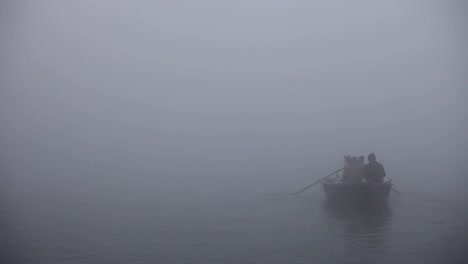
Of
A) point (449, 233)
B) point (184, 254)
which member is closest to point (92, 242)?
point (184, 254)

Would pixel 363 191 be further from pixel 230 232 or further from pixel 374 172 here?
pixel 230 232

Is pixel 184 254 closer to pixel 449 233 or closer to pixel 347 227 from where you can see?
pixel 347 227

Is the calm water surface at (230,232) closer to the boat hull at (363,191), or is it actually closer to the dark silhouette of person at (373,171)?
the boat hull at (363,191)

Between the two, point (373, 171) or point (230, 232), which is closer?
point (230, 232)

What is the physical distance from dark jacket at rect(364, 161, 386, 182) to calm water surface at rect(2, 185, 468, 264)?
1.79ft

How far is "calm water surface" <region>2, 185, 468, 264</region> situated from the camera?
19.6 ft

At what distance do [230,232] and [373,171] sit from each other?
118 inches

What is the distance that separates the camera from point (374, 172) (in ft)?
31.8

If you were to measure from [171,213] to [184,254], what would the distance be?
449 centimetres

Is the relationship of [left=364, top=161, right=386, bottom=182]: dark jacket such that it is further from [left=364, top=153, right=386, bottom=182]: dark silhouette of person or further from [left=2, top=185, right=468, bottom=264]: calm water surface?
[left=2, top=185, right=468, bottom=264]: calm water surface

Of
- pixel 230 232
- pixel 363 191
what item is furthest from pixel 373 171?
pixel 230 232

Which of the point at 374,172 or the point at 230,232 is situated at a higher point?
the point at 374,172

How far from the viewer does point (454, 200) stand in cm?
1371

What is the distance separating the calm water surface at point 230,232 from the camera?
19.6 feet
